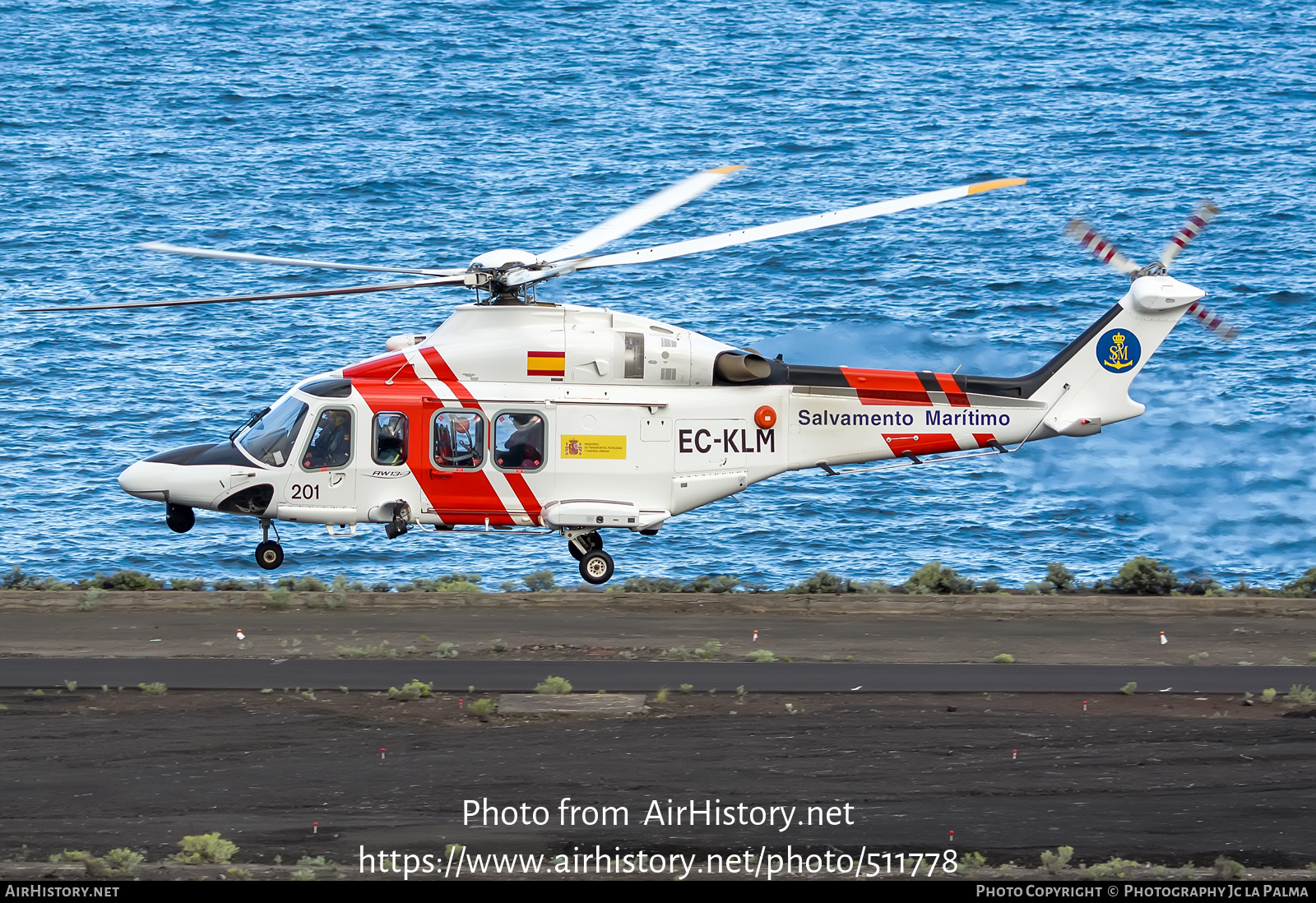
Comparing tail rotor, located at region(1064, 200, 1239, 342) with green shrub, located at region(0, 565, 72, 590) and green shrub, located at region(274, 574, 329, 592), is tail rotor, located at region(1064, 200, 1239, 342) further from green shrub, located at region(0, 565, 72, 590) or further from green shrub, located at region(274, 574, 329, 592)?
green shrub, located at region(0, 565, 72, 590)

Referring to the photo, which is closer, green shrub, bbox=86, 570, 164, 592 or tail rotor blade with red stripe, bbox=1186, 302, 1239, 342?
tail rotor blade with red stripe, bbox=1186, 302, 1239, 342

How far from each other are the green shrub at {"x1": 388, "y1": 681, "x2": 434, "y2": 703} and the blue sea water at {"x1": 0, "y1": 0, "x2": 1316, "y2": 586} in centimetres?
871

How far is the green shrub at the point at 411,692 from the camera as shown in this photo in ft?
48.2

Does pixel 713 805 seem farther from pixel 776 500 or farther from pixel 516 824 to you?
pixel 776 500

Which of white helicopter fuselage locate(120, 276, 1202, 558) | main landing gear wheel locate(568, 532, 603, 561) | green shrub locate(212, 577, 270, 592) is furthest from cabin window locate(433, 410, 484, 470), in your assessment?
green shrub locate(212, 577, 270, 592)

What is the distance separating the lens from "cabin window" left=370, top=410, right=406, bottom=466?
18.0 m

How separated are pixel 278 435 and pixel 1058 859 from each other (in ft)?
37.1

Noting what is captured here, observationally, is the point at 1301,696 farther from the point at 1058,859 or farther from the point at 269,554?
the point at 269,554

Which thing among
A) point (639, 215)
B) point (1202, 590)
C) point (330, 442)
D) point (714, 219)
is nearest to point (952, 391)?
point (639, 215)

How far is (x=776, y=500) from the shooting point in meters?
36.3

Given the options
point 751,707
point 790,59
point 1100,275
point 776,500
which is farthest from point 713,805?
point 790,59

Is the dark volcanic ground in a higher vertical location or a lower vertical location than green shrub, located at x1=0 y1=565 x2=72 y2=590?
lower

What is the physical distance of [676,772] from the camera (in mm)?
12586

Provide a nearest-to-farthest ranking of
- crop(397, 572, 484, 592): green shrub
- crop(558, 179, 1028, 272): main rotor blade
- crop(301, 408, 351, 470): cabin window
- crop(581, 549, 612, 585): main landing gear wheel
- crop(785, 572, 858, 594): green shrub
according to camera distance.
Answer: crop(558, 179, 1028, 272): main rotor blade < crop(301, 408, 351, 470): cabin window < crop(581, 549, 612, 585): main landing gear wheel < crop(397, 572, 484, 592): green shrub < crop(785, 572, 858, 594): green shrub
